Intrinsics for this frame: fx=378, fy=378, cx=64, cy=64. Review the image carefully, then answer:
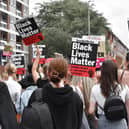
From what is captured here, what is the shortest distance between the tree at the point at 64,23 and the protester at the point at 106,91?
41704mm

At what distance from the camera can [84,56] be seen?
7.68 metres

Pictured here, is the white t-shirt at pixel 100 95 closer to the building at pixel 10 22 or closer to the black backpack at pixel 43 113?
the black backpack at pixel 43 113

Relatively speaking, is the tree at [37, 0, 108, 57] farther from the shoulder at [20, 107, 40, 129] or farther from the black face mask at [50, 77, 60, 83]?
the shoulder at [20, 107, 40, 129]

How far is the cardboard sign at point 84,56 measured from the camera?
7555mm

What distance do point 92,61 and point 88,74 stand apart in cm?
Answer: 42

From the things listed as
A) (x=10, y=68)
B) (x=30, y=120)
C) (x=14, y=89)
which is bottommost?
(x=14, y=89)

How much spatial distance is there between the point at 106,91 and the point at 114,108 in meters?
0.22

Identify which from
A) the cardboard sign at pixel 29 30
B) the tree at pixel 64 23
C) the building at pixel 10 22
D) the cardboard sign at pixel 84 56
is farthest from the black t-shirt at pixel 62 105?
the building at pixel 10 22

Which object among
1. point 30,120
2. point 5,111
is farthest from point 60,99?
point 5,111

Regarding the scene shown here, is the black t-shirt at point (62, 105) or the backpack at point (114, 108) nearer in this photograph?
the black t-shirt at point (62, 105)

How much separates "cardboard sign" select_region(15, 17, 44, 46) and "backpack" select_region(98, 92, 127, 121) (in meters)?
4.72

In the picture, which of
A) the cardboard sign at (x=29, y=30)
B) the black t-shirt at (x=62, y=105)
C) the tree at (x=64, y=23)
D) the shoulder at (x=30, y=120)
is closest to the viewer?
the shoulder at (x=30, y=120)

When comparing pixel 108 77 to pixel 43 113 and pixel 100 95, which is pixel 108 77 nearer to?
pixel 100 95

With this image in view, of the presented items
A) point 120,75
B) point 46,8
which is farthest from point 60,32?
point 120,75
